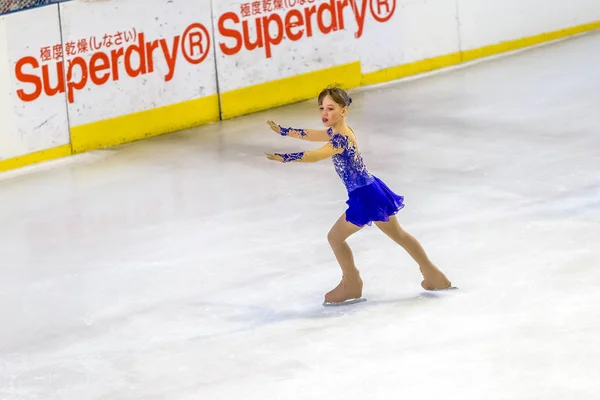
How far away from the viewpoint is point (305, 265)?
8.73m

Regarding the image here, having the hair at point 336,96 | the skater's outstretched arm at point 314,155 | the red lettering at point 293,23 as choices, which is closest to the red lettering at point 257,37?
the red lettering at point 293,23

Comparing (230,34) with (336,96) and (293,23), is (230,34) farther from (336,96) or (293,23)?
(336,96)

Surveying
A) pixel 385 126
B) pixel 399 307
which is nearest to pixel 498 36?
pixel 385 126

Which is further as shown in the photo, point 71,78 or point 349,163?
point 71,78

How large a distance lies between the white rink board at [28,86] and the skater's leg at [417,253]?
5.24 m

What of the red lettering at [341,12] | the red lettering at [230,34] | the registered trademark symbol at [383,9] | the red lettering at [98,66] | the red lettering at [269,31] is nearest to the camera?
the red lettering at [98,66]

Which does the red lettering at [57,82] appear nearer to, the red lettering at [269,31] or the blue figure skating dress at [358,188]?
the red lettering at [269,31]

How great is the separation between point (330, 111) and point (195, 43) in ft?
19.0

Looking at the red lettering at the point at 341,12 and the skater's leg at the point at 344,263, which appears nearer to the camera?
the skater's leg at the point at 344,263

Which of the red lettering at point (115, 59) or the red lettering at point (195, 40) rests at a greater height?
the red lettering at point (195, 40)

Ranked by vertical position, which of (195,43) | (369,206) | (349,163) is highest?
(195,43)

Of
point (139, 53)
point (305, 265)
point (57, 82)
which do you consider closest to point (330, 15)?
point (139, 53)

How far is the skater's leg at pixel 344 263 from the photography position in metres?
7.61

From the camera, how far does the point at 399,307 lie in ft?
25.7
